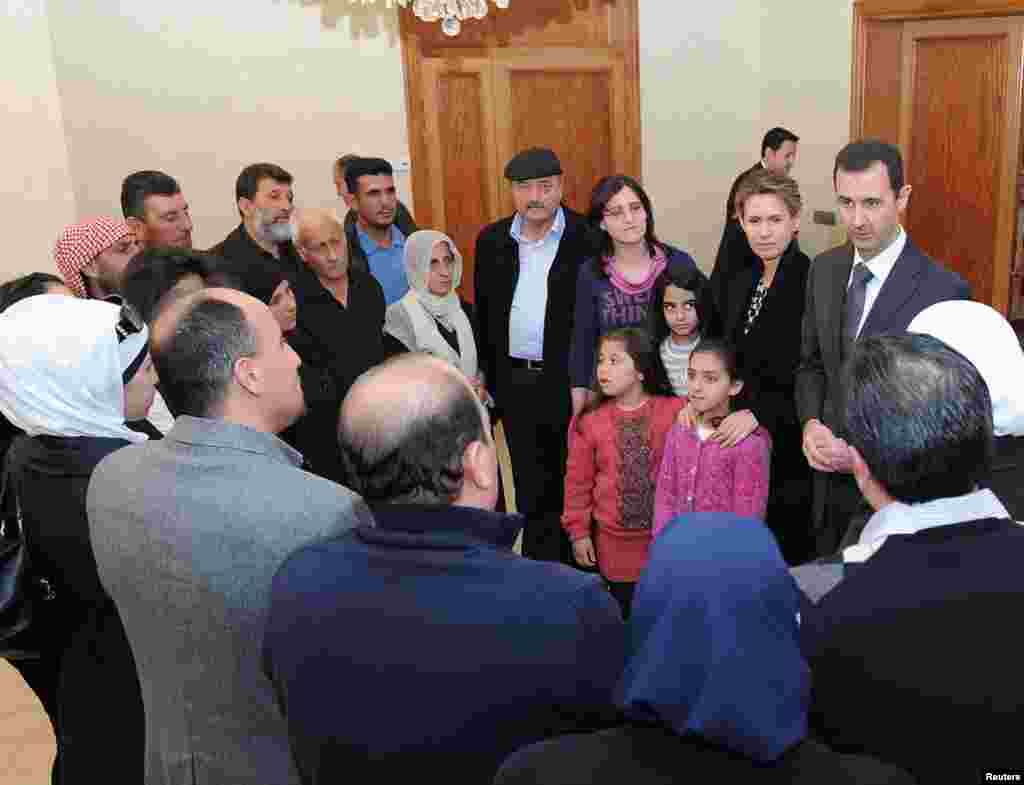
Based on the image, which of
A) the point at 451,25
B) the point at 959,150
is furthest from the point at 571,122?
the point at 959,150

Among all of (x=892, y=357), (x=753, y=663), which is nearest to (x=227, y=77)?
(x=892, y=357)

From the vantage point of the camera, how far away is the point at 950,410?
3.97 feet

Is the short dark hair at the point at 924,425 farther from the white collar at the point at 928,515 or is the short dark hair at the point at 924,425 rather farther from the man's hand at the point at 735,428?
the man's hand at the point at 735,428

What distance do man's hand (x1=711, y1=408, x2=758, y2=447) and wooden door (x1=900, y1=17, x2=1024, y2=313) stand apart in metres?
3.08

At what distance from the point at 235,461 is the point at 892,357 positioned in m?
0.92

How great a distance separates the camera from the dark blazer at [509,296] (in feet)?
11.3

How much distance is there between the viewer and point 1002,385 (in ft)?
6.03

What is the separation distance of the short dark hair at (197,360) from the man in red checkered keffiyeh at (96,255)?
1.41 metres

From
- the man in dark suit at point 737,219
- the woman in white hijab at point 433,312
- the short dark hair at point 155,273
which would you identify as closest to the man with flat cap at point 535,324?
the woman in white hijab at point 433,312

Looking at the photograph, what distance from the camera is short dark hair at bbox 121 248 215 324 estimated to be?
2143 millimetres

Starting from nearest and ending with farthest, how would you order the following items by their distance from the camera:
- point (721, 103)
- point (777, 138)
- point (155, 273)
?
point (155, 273) → point (777, 138) → point (721, 103)

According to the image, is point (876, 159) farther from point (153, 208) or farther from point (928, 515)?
point (153, 208)

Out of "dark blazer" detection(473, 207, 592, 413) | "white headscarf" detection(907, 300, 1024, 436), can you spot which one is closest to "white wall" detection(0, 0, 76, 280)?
"dark blazer" detection(473, 207, 592, 413)

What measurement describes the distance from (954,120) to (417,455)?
484 cm
